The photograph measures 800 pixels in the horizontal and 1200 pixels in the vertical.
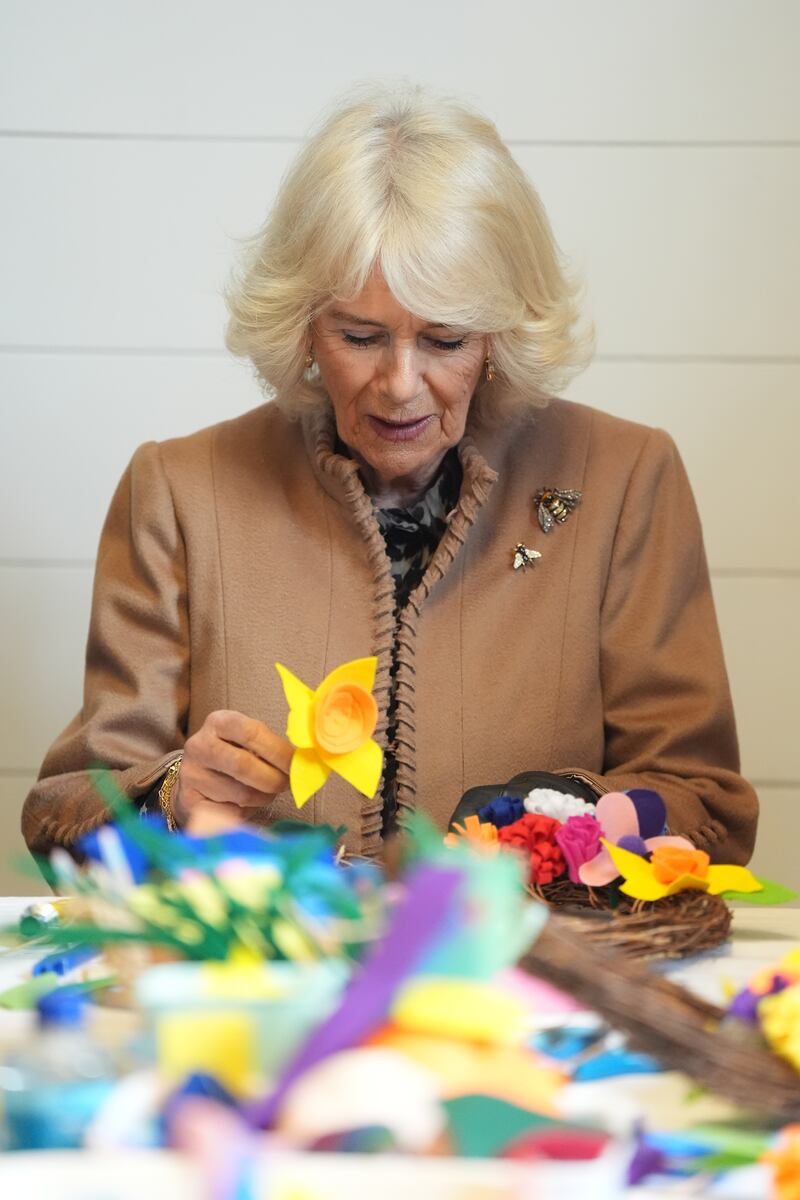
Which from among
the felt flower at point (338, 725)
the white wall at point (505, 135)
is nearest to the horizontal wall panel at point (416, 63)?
the white wall at point (505, 135)

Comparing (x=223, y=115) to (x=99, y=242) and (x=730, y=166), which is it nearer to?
(x=99, y=242)

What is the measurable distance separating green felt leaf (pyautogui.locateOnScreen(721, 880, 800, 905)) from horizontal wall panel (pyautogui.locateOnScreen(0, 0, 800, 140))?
163cm

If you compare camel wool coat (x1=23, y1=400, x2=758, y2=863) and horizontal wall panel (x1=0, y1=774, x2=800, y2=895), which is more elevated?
camel wool coat (x1=23, y1=400, x2=758, y2=863)

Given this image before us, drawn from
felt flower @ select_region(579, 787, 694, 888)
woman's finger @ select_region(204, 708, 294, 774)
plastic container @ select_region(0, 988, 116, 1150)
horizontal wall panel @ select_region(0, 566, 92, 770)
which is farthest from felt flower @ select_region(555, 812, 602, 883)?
horizontal wall panel @ select_region(0, 566, 92, 770)

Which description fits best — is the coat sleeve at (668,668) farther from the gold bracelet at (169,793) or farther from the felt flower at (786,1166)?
the felt flower at (786,1166)

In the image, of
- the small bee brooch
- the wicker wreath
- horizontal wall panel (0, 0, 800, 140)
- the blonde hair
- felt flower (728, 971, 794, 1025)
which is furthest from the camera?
horizontal wall panel (0, 0, 800, 140)

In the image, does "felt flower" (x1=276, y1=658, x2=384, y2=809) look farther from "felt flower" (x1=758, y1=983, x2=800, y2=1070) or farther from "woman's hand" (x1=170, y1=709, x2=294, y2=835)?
"felt flower" (x1=758, y1=983, x2=800, y2=1070)

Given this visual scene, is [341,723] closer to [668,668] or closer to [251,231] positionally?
[668,668]

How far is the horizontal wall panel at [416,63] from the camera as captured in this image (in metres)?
2.36

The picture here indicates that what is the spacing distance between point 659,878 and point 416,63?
1739mm

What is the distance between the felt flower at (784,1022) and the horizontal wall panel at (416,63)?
6.38 feet

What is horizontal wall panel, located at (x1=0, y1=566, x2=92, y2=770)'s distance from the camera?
2.45m

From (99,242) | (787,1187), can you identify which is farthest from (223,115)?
(787,1187)

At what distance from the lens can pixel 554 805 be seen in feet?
3.63
